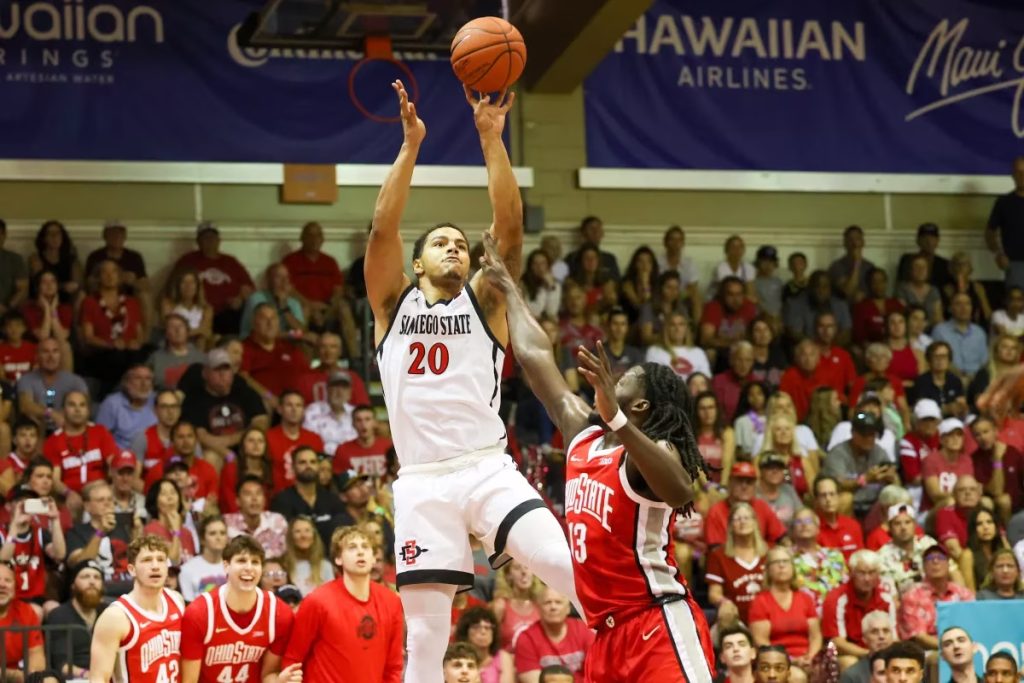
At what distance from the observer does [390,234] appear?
726cm

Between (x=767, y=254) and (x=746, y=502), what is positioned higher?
(x=767, y=254)

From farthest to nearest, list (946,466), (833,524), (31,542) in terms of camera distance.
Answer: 1. (946,466)
2. (833,524)
3. (31,542)

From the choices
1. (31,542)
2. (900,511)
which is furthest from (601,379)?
(900,511)

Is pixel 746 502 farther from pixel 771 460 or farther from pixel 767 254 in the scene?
pixel 767 254

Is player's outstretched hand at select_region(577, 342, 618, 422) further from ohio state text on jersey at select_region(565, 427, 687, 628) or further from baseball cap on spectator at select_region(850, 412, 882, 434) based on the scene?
baseball cap on spectator at select_region(850, 412, 882, 434)

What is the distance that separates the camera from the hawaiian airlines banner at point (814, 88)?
17969mm

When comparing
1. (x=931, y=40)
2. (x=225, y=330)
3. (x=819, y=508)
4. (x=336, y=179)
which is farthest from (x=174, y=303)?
(x=931, y=40)

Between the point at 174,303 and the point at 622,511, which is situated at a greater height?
the point at 174,303

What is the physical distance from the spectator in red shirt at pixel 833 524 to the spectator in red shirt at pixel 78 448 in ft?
18.3

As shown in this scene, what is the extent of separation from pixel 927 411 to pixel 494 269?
29.3ft

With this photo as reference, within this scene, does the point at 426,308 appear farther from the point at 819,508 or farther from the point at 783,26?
the point at 783,26

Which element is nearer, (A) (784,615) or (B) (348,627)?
(B) (348,627)

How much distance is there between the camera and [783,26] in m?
18.6

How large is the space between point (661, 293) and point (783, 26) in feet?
13.8
